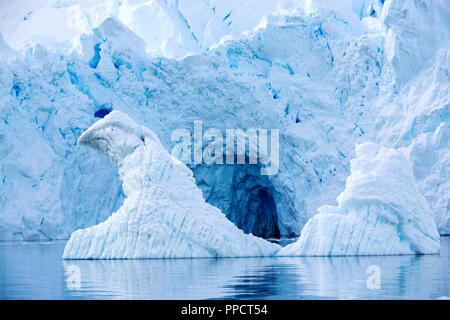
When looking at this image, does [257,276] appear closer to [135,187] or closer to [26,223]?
[135,187]

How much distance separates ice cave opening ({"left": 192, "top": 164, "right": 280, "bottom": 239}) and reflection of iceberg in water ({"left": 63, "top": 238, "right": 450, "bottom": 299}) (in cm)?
1216

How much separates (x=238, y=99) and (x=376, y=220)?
10102 mm

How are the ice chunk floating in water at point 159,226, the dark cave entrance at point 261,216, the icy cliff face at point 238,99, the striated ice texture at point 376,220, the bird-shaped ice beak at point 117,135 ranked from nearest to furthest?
the ice chunk floating in water at point 159,226 < the striated ice texture at point 376,220 < the bird-shaped ice beak at point 117,135 < the icy cliff face at point 238,99 < the dark cave entrance at point 261,216

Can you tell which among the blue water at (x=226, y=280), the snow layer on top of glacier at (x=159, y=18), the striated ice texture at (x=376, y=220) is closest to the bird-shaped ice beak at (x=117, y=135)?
the blue water at (x=226, y=280)

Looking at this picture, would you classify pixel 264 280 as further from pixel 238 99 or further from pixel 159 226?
pixel 238 99

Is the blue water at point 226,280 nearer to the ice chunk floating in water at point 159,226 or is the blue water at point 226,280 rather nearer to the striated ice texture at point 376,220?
the ice chunk floating in water at point 159,226

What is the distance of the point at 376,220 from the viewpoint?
10.1 m

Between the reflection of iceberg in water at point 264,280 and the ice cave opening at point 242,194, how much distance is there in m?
12.2

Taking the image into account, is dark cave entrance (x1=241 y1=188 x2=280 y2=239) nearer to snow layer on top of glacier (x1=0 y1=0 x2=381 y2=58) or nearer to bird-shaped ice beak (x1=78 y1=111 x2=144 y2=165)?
snow layer on top of glacier (x1=0 y1=0 x2=381 y2=58)

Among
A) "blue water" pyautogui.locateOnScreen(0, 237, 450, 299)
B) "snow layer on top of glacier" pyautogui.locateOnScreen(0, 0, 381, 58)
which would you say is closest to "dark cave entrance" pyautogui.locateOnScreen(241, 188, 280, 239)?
"snow layer on top of glacier" pyautogui.locateOnScreen(0, 0, 381, 58)

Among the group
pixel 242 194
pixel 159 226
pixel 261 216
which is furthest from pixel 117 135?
pixel 261 216

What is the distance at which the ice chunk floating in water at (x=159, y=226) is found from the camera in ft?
31.7

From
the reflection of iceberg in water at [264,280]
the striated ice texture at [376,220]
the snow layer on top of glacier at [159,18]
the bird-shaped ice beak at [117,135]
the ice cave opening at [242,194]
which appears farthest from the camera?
the snow layer on top of glacier at [159,18]
